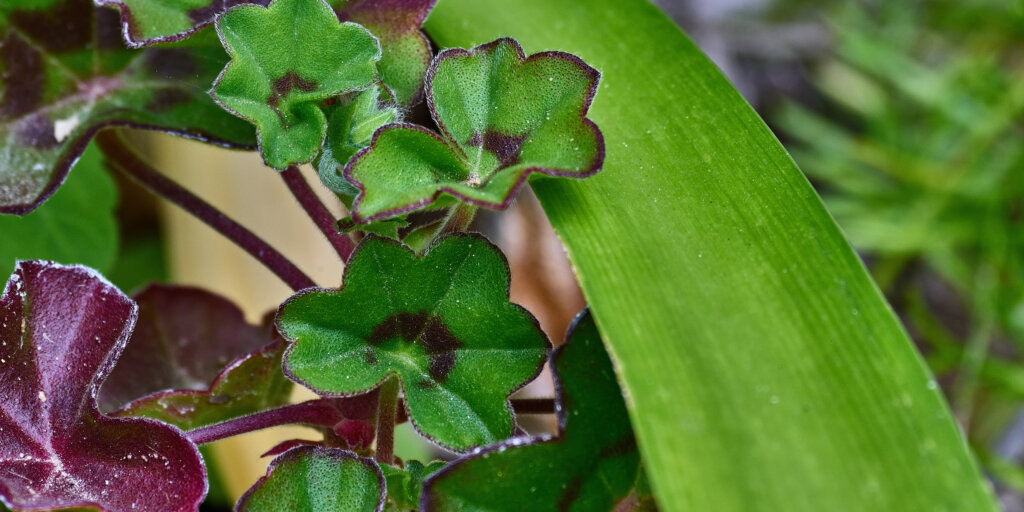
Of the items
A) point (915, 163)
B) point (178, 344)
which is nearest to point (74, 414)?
point (178, 344)

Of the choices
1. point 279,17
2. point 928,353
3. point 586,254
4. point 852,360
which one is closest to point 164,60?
point 279,17

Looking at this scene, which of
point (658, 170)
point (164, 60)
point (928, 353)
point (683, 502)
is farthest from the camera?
point (928, 353)

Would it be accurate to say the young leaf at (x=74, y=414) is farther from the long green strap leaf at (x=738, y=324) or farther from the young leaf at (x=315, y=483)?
the long green strap leaf at (x=738, y=324)

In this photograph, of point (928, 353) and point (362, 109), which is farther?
point (928, 353)

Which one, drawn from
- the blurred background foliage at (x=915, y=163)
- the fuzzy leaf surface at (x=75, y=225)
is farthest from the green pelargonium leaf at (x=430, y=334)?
the blurred background foliage at (x=915, y=163)

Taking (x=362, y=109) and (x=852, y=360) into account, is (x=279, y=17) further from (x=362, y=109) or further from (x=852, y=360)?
(x=852, y=360)

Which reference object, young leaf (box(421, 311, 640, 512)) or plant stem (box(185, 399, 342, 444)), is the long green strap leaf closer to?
young leaf (box(421, 311, 640, 512))

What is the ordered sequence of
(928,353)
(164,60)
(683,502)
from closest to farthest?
1. (683,502)
2. (164,60)
3. (928,353)

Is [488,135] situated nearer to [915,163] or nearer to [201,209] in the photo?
[201,209]
